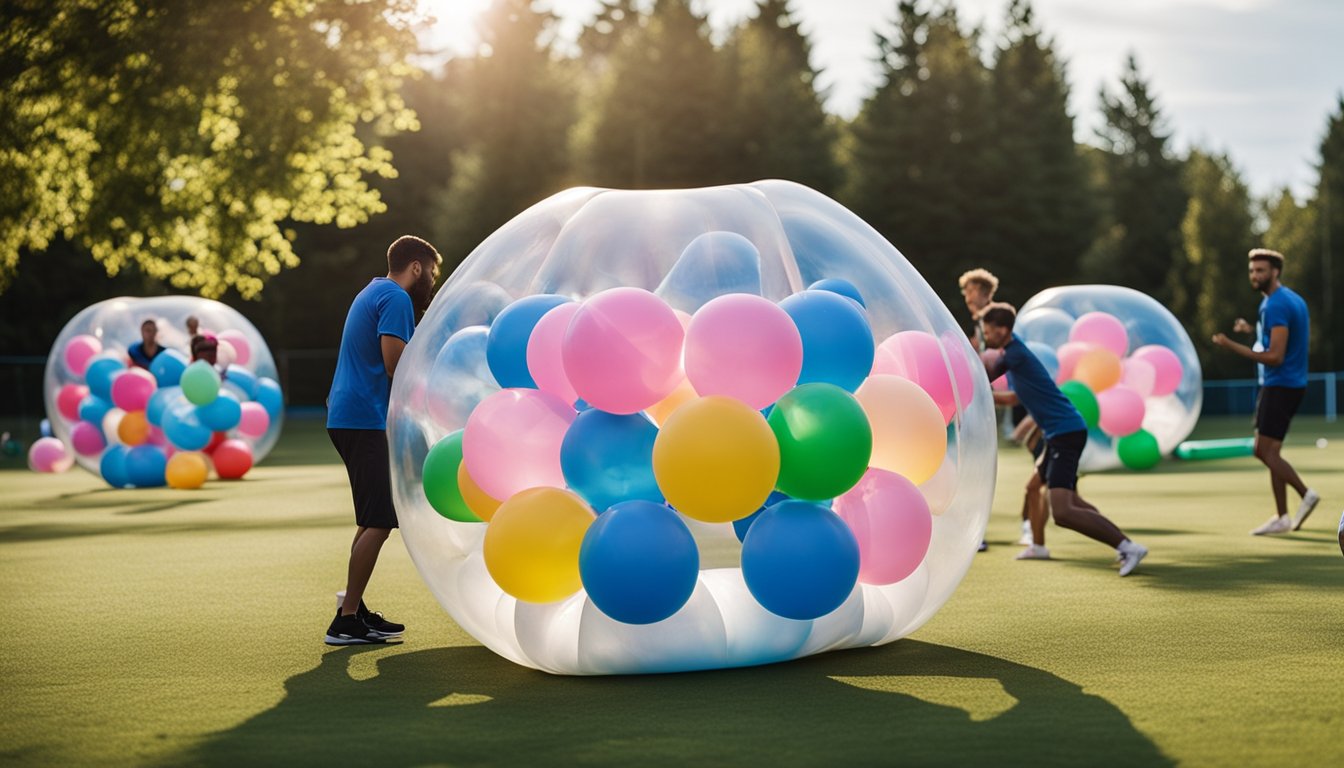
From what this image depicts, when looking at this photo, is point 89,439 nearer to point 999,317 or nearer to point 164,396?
point 164,396

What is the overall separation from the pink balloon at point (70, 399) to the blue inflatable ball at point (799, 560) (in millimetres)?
15453

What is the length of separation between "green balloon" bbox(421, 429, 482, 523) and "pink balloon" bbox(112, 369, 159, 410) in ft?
41.4

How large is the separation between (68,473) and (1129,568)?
17.2m

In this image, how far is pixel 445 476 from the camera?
6469 mm

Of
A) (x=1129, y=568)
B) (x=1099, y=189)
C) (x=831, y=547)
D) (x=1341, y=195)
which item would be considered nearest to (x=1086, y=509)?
(x=1129, y=568)

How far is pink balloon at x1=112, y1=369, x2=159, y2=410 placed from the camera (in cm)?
1795

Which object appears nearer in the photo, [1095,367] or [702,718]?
[702,718]

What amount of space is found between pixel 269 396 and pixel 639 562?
15.3 m

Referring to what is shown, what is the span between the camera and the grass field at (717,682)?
4.92 meters

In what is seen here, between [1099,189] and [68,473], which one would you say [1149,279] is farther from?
[68,473]

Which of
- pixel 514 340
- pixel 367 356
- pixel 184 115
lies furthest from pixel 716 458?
pixel 184 115

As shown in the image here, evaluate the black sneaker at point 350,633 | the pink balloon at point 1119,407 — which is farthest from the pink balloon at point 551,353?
the pink balloon at point 1119,407

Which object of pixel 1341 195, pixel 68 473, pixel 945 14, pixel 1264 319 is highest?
pixel 945 14

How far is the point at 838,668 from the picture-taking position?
628cm
